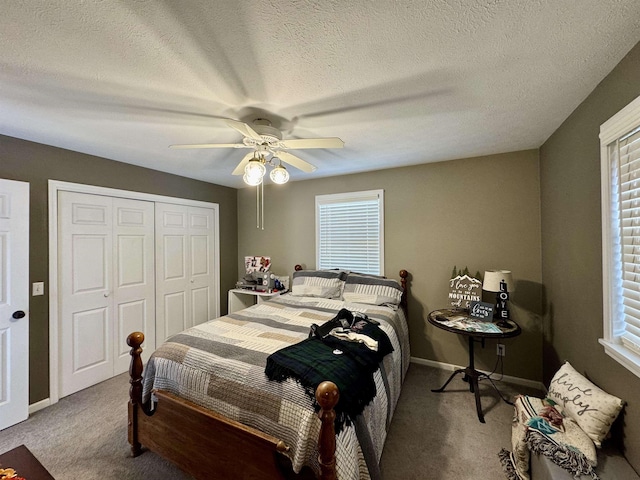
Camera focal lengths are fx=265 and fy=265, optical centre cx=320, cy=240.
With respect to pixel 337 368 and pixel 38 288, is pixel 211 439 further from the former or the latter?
pixel 38 288

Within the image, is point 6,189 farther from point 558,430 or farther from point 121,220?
point 558,430

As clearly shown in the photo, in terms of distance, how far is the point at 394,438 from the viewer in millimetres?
2014

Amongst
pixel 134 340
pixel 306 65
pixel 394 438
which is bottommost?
pixel 394 438

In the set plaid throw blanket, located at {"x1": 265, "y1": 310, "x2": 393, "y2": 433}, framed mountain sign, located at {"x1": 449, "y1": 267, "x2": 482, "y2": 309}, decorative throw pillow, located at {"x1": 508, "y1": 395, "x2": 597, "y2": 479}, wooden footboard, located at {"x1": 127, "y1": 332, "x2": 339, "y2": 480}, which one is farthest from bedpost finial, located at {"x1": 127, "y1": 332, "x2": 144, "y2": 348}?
framed mountain sign, located at {"x1": 449, "y1": 267, "x2": 482, "y2": 309}

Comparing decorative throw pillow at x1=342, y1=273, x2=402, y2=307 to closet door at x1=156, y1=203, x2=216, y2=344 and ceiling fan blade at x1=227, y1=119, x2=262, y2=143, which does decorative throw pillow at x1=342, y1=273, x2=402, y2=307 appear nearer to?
ceiling fan blade at x1=227, y1=119, x2=262, y2=143

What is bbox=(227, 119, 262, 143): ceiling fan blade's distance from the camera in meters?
1.50

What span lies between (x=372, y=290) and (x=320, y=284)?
667 millimetres

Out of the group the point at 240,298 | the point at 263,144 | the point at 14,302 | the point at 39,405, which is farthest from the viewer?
the point at 240,298

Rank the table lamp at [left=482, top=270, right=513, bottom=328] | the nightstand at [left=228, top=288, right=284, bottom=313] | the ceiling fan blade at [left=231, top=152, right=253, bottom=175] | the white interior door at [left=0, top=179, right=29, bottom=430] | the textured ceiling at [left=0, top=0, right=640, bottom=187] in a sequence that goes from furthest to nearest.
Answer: the nightstand at [left=228, top=288, right=284, bottom=313] → the table lamp at [left=482, top=270, right=513, bottom=328] → the white interior door at [left=0, top=179, right=29, bottom=430] → the ceiling fan blade at [left=231, top=152, right=253, bottom=175] → the textured ceiling at [left=0, top=0, right=640, bottom=187]

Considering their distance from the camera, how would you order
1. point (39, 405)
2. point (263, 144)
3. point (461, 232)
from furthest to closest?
point (461, 232) → point (39, 405) → point (263, 144)

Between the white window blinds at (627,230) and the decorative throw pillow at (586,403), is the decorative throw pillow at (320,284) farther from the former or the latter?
the white window blinds at (627,230)

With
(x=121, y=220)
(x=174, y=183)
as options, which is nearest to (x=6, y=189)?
(x=121, y=220)

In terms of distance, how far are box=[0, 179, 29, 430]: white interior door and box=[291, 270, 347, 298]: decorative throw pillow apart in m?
2.53

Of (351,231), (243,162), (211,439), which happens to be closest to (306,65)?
(243,162)
